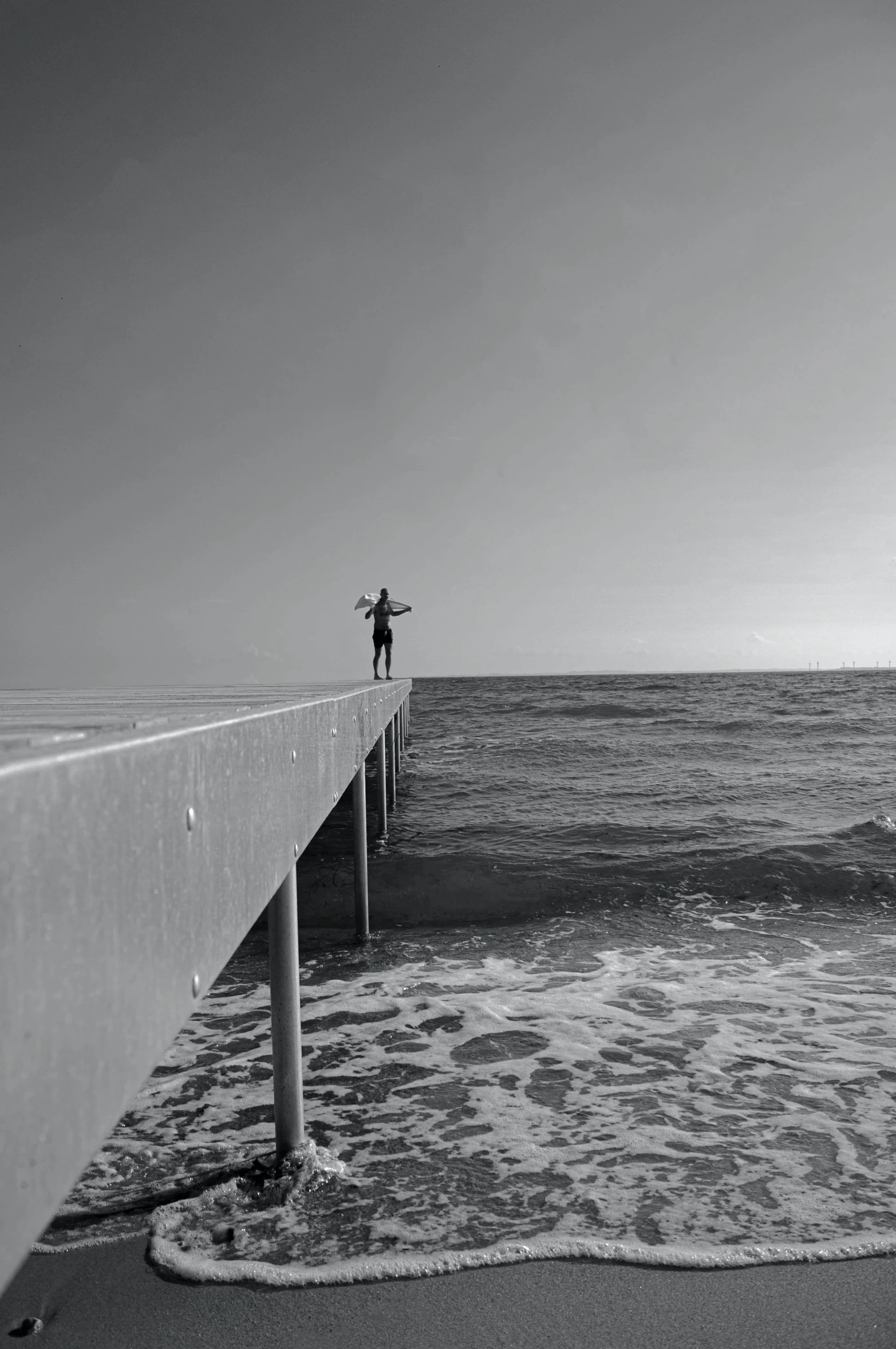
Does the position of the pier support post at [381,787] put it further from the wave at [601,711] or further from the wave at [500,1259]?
the wave at [601,711]

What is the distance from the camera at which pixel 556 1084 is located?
4.08 metres

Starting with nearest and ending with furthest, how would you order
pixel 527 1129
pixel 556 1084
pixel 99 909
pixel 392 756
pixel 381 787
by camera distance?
Answer: pixel 99 909 < pixel 527 1129 < pixel 556 1084 < pixel 381 787 < pixel 392 756

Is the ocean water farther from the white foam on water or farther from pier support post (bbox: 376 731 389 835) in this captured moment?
pier support post (bbox: 376 731 389 835)

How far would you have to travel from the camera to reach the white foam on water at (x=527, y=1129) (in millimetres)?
2809

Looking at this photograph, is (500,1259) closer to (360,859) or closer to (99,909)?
(99,909)

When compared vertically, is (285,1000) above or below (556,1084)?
above

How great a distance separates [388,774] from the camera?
13430 mm

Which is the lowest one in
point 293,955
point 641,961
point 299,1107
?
point 641,961

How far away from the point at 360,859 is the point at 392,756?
7.01 metres

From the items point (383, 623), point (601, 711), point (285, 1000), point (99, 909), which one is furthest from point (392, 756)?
point (601, 711)

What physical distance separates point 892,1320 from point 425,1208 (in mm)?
1459

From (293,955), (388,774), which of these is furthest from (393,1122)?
(388,774)

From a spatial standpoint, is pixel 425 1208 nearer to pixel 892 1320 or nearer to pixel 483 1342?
pixel 483 1342

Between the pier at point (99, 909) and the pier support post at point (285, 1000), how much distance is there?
1649 mm
